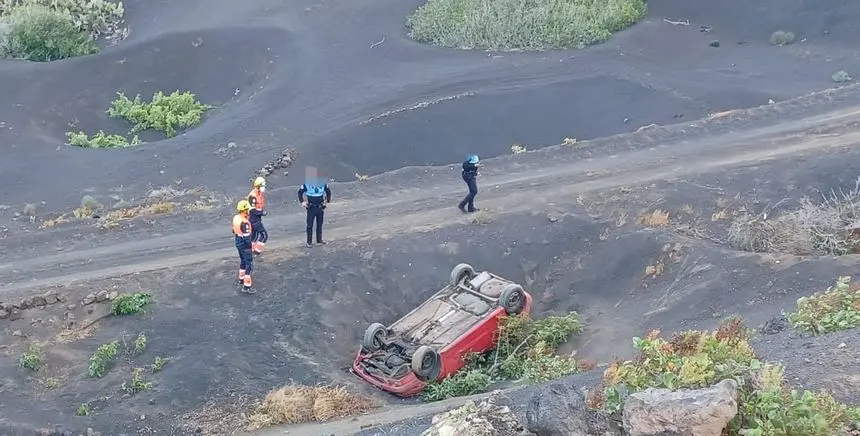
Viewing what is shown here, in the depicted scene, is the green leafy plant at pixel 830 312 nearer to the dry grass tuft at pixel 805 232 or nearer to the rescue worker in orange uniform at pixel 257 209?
the dry grass tuft at pixel 805 232

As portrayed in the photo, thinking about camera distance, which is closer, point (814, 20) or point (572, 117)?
point (572, 117)

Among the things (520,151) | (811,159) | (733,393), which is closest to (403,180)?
(520,151)

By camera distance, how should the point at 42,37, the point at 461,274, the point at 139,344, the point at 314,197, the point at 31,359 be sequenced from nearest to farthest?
the point at 31,359, the point at 139,344, the point at 461,274, the point at 314,197, the point at 42,37

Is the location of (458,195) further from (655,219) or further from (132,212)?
(132,212)

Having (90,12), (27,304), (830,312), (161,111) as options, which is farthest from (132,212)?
(90,12)

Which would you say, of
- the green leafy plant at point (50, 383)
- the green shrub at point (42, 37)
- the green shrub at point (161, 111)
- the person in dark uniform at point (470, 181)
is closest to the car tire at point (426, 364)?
the person in dark uniform at point (470, 181)

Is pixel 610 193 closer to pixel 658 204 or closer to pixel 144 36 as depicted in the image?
pixel 658 204

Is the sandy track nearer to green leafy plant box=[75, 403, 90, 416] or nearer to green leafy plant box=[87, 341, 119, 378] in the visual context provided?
green leafy plant box=[87, 341, 119, 378]
